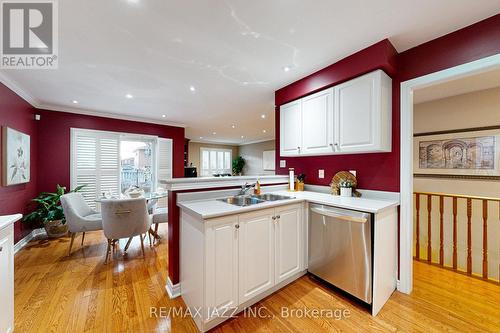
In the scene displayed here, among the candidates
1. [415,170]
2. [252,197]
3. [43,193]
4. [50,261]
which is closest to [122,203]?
[50,261]

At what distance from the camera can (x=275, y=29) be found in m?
1.71

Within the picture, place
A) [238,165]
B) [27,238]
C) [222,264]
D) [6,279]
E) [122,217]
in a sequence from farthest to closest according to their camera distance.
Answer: [238,165] → [27,238] → [122,217] → [222,264] → [6,279]

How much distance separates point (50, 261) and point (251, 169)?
781 cm

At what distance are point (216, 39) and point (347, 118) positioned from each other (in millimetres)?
1551

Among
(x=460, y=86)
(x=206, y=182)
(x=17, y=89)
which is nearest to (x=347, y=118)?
(x=206, y=182)

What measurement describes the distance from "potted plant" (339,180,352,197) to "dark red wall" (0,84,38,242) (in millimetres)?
4373

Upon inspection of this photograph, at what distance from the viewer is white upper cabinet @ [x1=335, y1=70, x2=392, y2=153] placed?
1.94m

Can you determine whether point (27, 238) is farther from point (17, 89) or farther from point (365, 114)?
point (365, 114)

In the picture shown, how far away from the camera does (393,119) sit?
2.09 meters

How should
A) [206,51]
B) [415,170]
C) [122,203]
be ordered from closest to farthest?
[206,51] → [122,203] → [415,170]

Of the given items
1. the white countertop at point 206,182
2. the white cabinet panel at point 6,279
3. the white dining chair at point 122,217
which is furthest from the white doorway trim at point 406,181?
the white cabinet panel at point 6,279

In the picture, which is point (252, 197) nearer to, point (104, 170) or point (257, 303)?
point (257, 303)

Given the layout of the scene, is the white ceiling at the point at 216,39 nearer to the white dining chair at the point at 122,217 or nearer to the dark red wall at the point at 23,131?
the dark red wall at the point at 23,131

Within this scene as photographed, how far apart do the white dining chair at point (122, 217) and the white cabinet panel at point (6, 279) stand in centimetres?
111
